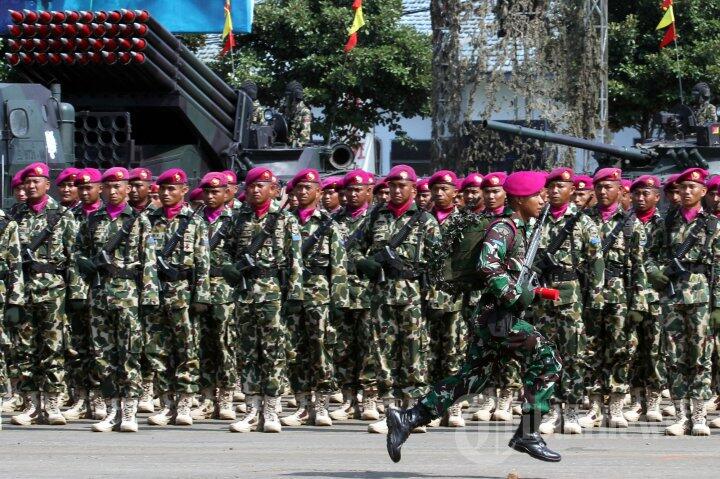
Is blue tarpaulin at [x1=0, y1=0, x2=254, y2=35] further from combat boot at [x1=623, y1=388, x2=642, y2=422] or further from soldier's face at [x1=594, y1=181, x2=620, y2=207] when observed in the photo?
soldier's face at [x1=594, y1=181, x2=620, y2=207]

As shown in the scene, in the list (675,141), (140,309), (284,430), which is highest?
(675,141)

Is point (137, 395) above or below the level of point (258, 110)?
below

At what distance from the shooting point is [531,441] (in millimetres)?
10406

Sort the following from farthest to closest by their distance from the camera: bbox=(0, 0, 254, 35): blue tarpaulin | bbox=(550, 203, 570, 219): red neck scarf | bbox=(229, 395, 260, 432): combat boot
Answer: bbox=(0, 0, 254, 35): blue tarpaulin < bbox=(550, 203, 570, 219): red neck scarf < bbox=(229, 395, 260, 432): combat boot

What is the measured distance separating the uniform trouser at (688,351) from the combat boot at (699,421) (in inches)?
5.4

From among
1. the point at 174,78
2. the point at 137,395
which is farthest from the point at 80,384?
the point at 174,78

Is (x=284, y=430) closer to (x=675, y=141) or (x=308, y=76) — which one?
(x=675, y=141)

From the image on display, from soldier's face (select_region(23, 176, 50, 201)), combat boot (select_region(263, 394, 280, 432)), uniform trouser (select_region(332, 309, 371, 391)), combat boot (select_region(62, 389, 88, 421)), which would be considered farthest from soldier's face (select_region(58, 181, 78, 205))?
combat boot (select_region(263, 394, 280, 432))

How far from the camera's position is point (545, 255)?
1305 cm

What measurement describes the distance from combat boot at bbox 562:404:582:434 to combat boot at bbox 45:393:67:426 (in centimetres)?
398

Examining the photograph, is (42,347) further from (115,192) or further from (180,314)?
(115,192)

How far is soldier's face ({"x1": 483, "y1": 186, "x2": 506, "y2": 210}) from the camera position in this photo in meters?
13.8

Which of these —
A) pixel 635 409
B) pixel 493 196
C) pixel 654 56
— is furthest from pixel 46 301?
pixel 654 56

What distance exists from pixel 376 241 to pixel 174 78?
720cm
